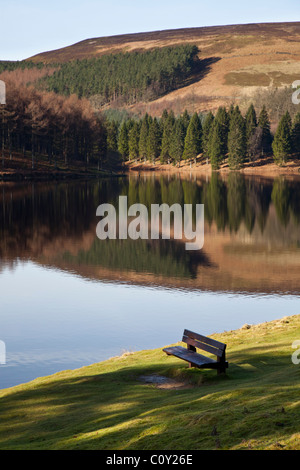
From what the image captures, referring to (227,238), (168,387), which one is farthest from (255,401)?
(227,238)

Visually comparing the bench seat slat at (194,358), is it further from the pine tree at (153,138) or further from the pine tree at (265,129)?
the pine tree at (153,138)

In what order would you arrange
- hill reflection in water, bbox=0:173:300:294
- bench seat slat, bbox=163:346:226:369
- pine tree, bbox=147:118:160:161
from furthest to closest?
pine tree, bbox=147:118:160:161, hill reflection in water, bbox=0:173:300:294, bench seat slat, bbox=163:346:226:369

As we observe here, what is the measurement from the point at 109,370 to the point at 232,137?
141439 mm

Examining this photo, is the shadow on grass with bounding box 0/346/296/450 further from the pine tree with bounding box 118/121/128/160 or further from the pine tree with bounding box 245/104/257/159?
the pine tree with bounding box 118/121/128/160

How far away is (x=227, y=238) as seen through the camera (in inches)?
1946

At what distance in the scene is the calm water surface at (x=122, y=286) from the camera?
22.0 m

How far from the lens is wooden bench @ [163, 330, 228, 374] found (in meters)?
15.2

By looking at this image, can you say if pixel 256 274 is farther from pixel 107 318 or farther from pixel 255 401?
pixel 255 401

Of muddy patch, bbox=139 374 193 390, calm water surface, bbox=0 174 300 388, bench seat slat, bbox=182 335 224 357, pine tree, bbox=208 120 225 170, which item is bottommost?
calm water surface, bbox=0 174 300 388

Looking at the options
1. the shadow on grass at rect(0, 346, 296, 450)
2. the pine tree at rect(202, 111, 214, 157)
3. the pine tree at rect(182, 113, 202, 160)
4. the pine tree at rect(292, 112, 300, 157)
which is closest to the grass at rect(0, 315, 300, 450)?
the shadow on grass at rect(0, 346, 296, 450)

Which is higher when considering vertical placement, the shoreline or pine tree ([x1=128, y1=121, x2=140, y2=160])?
pine tree ([x1=128, y1=121, x2=140, y2=160])

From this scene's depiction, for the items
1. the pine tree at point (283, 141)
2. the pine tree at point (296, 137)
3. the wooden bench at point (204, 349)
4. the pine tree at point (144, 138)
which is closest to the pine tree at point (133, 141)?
the pine tree at point (144, 138)

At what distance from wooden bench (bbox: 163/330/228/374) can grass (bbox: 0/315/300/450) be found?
0.92ft

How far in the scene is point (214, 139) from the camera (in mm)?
156125
